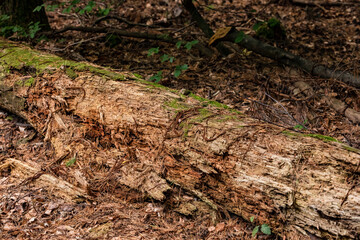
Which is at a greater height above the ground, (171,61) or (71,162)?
(171,61)

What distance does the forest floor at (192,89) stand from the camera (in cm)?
246

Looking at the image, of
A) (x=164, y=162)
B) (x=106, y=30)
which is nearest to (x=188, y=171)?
(x=164, y=162)

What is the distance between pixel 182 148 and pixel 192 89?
206 cm

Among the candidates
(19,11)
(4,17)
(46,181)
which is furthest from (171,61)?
(19,11)

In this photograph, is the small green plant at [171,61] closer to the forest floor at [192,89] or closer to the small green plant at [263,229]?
the forest floor at [192,89]

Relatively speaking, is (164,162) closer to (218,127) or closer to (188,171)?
(188,171)

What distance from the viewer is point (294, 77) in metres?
4.46

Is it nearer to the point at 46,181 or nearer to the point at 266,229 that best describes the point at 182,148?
the point at 266,229

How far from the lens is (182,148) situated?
2492 millimetres

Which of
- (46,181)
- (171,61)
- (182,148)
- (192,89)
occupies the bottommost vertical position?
(46,181)

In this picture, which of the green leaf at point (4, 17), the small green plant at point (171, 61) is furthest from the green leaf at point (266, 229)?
the green leaf at point (4, 17)

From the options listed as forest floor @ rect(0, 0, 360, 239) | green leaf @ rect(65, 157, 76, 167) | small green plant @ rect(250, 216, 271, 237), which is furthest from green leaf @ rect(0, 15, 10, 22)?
small green plant @ rect(250, 216, 271, 237)

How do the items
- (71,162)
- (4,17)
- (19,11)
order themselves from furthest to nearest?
1. (19,11)
2. (4,17)
3. (71,162)

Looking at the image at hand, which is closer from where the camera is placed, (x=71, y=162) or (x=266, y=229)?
(x=266, y=229)
